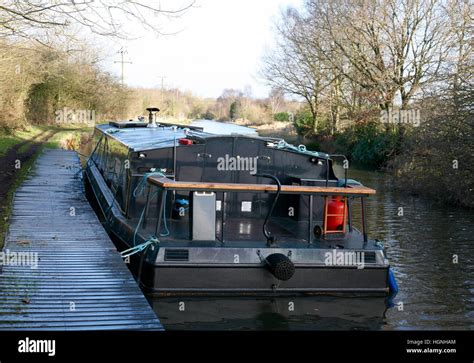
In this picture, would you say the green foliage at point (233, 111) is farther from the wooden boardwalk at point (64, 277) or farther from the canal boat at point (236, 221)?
the canal boat at point (236, 221)

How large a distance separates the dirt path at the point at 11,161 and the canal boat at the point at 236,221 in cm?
219

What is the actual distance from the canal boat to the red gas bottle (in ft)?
0.05

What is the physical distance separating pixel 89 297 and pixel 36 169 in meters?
12.2

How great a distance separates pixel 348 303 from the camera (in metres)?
7.80

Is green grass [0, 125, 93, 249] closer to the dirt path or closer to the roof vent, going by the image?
the dirt path

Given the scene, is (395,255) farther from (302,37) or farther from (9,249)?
(302,37)

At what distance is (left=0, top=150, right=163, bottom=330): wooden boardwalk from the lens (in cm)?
562

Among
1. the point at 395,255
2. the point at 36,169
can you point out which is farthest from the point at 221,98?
the point at 395,255

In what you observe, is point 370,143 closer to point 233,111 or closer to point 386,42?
point 386,42

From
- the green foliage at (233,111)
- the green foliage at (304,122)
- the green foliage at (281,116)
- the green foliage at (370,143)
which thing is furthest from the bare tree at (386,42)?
the green foliage at (233,111)

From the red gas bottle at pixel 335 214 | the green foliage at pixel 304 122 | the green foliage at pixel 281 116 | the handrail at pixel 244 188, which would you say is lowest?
the red gas bottle at pixel 335 214

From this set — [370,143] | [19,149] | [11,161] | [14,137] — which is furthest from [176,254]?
[14,137]

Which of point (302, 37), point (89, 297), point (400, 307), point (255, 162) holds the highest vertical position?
point (302, 37)

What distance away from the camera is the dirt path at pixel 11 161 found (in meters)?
13.4
